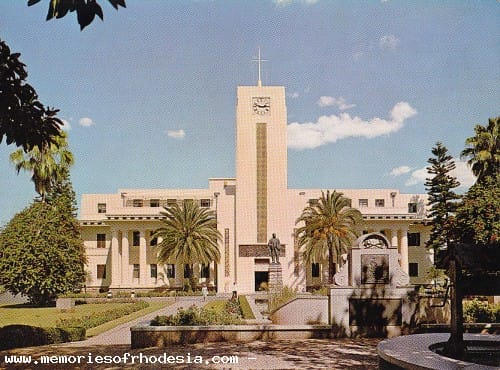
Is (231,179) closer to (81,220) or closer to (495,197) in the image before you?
(81,220)

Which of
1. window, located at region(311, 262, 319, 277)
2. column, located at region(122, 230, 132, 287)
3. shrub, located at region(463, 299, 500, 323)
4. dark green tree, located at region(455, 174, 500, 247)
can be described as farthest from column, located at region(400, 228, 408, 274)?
shrub, located at region(463, 299, 500, 323)

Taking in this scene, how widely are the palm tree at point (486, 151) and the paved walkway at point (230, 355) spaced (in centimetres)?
2311

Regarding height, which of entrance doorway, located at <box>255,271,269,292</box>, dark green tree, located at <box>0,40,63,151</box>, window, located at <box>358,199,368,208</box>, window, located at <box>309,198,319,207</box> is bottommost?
entrance doorway, located at <box>255,271,269,292</box>

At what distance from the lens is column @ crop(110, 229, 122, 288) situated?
51.5 m

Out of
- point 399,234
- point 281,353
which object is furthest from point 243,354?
point 399,234

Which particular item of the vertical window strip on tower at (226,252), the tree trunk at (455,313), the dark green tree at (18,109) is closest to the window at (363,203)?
the vertical window strip on tower at (226,252)

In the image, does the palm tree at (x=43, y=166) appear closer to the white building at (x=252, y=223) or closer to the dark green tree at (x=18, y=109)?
the white building at (x=252, y=223)

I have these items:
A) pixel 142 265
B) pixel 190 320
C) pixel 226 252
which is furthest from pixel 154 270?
pixel 190 320

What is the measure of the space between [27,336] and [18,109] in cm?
919

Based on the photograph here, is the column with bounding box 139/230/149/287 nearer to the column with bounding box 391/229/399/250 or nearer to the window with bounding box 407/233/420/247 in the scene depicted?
the column with bounding box 391/229/399/250

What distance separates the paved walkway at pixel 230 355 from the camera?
33.7ft

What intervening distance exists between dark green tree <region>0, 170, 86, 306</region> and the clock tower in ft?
50.6

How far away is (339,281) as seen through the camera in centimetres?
1548

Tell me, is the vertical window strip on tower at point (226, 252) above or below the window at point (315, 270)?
above
